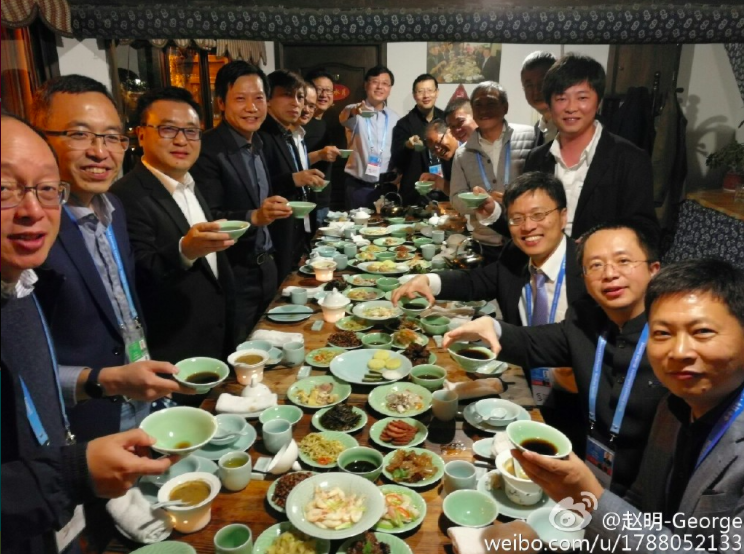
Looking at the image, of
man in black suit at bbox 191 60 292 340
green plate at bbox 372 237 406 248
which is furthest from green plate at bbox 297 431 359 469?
green plate at bbox 372 237 406 248

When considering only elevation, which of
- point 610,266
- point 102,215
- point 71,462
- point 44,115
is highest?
point 44,115

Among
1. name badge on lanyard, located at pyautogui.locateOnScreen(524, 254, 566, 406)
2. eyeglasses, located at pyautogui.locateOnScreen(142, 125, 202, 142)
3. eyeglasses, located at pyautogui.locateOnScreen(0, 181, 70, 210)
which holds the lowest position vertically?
name badge on lanyard, located at pyautogui.locateOnScreen(524, 254, 566, 406)

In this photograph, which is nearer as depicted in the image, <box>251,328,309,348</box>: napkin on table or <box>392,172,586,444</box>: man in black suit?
<box>392,172,586,444</box>: man in black suit

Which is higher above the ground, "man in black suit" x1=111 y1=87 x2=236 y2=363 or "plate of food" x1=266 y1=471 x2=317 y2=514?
"man in black suit" x1=111 y1=87 x2=236 y2=363

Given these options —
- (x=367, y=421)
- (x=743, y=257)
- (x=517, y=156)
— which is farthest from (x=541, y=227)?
(x=743, y=257)

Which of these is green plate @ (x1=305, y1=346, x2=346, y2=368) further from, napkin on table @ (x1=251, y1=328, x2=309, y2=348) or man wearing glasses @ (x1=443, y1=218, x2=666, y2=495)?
man wearing glasses @ (x1=443, y1=218, x2=666, y2=495)

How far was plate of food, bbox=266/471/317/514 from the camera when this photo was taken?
158 cm

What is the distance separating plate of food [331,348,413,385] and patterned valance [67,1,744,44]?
2.23 metres

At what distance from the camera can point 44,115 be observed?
1.98 metres

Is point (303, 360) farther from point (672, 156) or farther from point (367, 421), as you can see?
point (672, 156)

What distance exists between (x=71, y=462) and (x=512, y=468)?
126 centimetres

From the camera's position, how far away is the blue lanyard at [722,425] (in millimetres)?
1380

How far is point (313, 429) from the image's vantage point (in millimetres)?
1999

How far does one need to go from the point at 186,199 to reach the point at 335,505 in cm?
195
